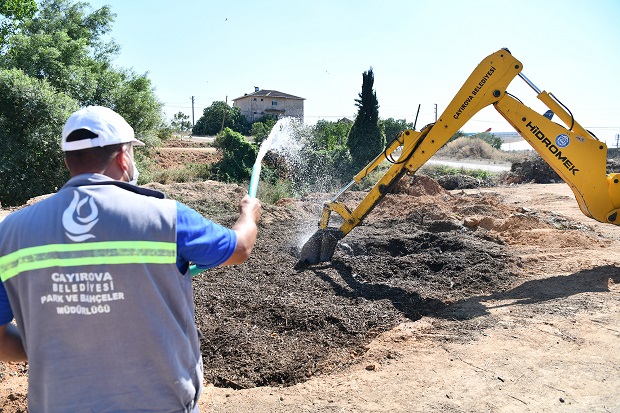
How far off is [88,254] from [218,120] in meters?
47.7

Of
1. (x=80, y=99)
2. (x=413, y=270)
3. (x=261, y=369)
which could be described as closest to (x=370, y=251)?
(x=413, y=270)

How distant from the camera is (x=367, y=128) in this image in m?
26.5

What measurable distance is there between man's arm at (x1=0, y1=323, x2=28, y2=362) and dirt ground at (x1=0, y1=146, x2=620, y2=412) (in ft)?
7.30

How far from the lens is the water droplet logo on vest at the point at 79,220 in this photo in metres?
1.69

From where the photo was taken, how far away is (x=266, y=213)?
11867 millimetres

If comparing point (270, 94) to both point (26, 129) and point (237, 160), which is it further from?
point (26, 129)

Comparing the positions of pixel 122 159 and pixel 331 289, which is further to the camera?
pixel 331 289

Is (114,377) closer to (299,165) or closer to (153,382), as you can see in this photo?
(153,382)

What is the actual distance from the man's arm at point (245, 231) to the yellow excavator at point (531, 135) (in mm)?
5345

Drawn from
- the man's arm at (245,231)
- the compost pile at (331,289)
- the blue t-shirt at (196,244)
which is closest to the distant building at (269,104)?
the compost pile at (331,289)

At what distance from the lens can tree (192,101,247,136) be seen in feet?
151

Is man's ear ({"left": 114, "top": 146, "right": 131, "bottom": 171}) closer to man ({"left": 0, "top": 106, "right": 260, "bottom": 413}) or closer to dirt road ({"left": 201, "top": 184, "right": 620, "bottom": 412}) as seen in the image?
man ({"left": 0, "top": 106, "right": 260, "bottom": 413})

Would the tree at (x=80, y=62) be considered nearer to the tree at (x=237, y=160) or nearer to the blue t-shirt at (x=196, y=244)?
the tree at (x=237, y=160)

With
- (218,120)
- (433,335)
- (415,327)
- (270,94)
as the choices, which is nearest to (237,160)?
(415,327)
